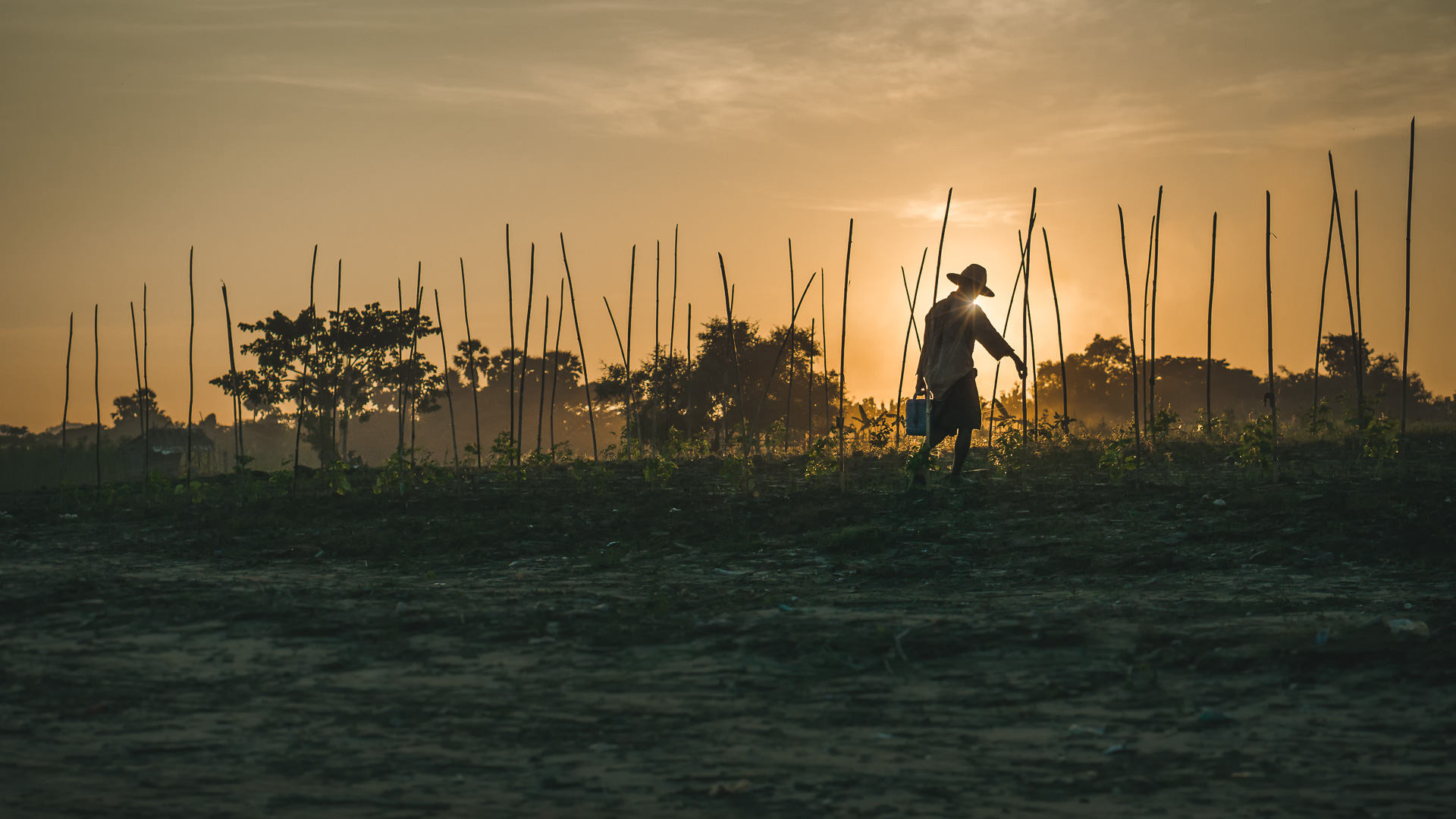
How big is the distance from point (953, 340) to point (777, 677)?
5.14 metres

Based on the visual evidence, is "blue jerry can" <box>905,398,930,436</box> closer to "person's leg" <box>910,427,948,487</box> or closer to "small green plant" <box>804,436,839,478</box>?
"person's leg" <box>910,427,948,487</box>

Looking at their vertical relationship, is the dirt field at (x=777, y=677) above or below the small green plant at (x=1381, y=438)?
below

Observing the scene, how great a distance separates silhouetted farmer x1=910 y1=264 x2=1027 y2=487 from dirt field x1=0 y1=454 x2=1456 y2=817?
1.65 metres

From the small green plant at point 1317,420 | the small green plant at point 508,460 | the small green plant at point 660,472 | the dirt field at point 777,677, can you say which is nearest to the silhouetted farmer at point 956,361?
the dirt field at point 777,677

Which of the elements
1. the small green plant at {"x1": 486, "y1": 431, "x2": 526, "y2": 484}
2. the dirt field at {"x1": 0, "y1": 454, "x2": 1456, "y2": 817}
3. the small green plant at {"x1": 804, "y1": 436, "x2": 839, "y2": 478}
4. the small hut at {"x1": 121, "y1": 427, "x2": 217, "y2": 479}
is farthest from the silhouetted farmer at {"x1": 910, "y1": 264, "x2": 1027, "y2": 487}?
the small hut at {"x1": 121, "y1": 427, "x2": 217, "y2": 479}

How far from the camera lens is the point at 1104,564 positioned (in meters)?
5.64

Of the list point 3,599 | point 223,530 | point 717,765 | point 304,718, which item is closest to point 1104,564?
point 717,765

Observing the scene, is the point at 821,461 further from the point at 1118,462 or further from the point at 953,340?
the point at 1118,462

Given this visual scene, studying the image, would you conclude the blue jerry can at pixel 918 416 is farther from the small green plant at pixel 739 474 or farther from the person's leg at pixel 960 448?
the small green plant at pixel 739 474

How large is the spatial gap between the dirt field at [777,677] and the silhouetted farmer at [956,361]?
5.40 ft

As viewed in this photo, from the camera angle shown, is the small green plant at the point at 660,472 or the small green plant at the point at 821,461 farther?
the small green plant at the point at 660,472

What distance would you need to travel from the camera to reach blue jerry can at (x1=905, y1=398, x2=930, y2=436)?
8312mm

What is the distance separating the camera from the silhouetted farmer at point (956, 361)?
27.0 ft

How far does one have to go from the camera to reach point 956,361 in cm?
823
